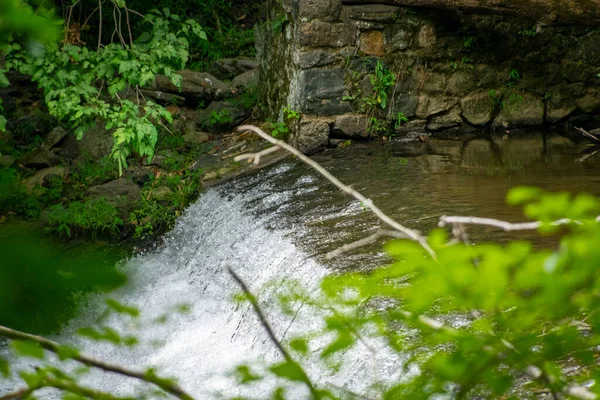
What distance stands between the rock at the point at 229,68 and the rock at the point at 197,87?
744 mm

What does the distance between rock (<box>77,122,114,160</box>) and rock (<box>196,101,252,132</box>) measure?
1.00 m

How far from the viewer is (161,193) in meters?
6.39

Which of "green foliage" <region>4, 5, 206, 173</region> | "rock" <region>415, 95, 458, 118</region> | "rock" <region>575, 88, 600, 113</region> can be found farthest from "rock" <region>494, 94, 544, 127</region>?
"green foliage" <region>4, 5, 206, 173</region>

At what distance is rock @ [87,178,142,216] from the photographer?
619cm

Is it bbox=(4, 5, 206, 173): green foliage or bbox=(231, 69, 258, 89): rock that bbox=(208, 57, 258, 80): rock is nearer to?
bbox=(231, 69, 258, 89): rock

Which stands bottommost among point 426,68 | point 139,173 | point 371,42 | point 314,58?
point 139,173

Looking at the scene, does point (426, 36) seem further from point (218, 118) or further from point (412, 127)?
point (218, 118)

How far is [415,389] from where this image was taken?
1073mm

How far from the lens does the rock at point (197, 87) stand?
8484 mm

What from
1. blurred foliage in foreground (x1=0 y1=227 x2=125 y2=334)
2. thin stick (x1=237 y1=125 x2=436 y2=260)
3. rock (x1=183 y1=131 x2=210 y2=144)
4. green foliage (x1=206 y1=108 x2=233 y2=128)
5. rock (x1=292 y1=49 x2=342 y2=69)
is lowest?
rock (x1=183 y1=131 x2=210 y2=144)

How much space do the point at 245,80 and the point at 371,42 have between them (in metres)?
2.44

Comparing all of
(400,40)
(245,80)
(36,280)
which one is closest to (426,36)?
(400,40)

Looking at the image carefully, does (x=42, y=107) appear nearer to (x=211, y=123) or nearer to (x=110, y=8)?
(x=110, y=8)

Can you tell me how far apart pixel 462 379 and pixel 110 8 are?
362 inches
